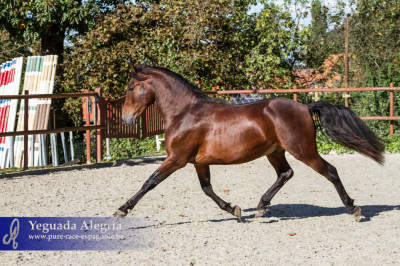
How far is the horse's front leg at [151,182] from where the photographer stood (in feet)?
17.9

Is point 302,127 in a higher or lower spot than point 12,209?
higher

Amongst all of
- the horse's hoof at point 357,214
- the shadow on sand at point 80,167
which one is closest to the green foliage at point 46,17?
the shadow on sand at point 80,167

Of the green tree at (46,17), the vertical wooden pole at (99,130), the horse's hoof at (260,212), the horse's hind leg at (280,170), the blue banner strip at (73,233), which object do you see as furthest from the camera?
the green tree at (46,17)

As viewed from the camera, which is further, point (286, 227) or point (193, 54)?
point (193, 54)

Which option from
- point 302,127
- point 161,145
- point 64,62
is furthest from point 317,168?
point 64,62

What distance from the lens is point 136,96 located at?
578 centimetres

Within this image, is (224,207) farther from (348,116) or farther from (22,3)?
(22,3)

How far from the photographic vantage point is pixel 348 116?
5.81 metres

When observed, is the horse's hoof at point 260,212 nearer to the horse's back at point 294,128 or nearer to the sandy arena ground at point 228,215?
the sandy arena ground at point 228,215

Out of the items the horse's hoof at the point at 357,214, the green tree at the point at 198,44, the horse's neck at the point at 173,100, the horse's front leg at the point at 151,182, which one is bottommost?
the horse's hoof at the point at 357,214

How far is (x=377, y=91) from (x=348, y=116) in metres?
8.83

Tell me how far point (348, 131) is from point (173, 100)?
204 cm

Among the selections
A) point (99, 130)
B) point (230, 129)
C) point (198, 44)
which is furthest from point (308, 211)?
point (198, 44)

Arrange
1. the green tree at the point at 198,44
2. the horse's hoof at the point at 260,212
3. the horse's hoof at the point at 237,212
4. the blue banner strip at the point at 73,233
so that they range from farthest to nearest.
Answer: the green tree at the point at 198,44 < the horse's hoof at the point at 260,212 < the horse's hoof at the point at 237,212 < the blue banner strip at the point at 73,233
